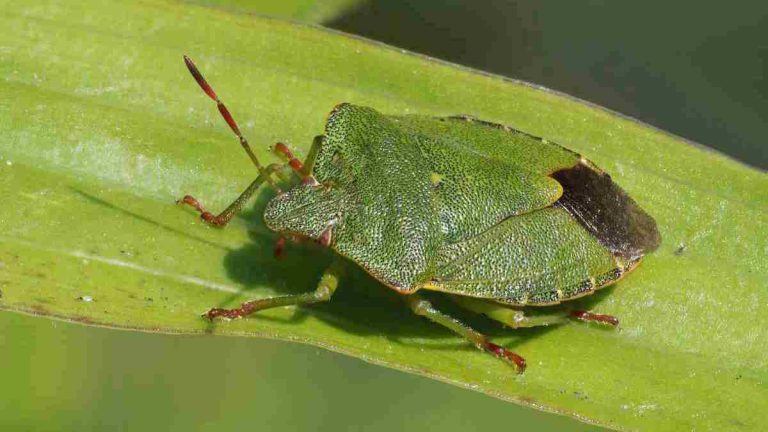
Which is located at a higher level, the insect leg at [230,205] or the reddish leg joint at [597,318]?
the insect leg at [230,205]

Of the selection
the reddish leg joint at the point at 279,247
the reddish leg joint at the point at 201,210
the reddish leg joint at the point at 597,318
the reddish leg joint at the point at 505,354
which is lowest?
the reddish leg joint at the point at 505,354

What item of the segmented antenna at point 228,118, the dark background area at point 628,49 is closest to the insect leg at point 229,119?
the segmented antenna at point 228,118

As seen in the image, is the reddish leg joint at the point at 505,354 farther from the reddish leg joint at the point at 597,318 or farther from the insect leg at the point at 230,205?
the insect leg at the point at 230,205

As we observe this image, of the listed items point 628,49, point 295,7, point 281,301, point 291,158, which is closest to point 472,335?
point 281,301

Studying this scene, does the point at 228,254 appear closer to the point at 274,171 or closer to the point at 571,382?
the point at 274,171

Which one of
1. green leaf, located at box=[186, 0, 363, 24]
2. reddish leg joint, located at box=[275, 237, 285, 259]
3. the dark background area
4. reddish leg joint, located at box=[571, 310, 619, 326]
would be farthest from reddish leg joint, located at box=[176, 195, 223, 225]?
the dark background area

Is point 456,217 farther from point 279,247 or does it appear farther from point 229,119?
point 229,119
